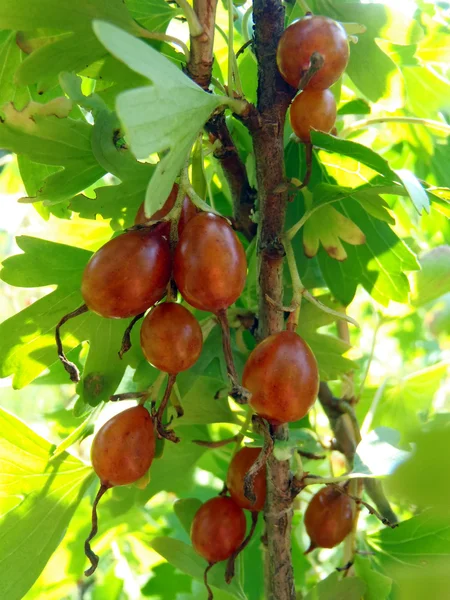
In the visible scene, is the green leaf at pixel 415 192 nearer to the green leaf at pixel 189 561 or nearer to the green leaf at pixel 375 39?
the green leaf at pixel 375 39

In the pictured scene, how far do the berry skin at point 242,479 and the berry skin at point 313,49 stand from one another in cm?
38

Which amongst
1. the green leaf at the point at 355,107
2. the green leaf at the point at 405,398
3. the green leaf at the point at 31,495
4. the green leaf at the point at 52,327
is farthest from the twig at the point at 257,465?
the green leaf at the point at 405,398

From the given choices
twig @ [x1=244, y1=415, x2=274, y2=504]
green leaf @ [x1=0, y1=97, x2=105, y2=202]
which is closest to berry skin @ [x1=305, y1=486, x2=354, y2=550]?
twig @ [x1=244, y1=415, x2=274, y2=504]

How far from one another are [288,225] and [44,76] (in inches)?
12.7

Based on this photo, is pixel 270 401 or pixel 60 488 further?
pixel 60 488

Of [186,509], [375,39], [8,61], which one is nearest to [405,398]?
[186,509]

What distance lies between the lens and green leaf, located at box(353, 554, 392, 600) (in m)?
0.69

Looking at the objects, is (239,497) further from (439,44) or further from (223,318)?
(439,44)

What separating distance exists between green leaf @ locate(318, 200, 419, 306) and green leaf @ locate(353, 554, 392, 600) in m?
0.31

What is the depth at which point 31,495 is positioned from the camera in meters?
0.77

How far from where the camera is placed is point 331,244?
2.39 ft

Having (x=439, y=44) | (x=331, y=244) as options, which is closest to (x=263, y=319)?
(x=331, y=244)

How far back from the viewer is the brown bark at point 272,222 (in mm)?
638

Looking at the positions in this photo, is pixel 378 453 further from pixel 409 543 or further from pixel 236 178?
pixel 236 178
